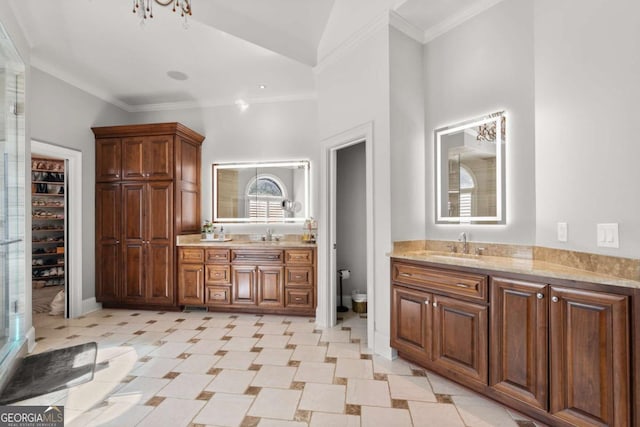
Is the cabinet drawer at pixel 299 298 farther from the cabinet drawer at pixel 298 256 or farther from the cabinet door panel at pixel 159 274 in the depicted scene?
the cabinet door panel at pixel 159 274

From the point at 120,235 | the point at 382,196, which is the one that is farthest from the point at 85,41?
the point at 382,196

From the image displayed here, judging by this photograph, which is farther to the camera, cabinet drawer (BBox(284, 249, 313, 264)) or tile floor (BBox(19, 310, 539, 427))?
cabinet drawer (BBox(284, 249, 313, 264))

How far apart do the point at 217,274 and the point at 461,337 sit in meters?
3.09

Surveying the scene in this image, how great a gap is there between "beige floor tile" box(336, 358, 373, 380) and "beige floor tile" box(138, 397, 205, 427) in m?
1.05

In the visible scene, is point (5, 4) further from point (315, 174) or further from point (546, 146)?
point (546, 146)

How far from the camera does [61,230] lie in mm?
6371

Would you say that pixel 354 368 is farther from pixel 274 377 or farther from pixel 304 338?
pixel 304 338

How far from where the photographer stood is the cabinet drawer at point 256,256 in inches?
157

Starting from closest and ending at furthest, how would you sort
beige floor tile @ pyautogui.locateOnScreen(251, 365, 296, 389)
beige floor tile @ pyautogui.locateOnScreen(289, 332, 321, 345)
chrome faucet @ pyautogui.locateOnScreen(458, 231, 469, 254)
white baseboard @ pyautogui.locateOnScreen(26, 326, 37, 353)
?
1. beige floor tile @ pyautogui.locateOnScreen(251, 365, 296, 389)
2. chrome faucet @ pyautogui.locateOnScreen(458, 231, 469, 254)
3. white baseboard @ pyautogui.locateOnScreen(26, 326, 37, 353)
4. beige floor tile @ pyautogui.locateOnScreen(289, 332, 321, 345)

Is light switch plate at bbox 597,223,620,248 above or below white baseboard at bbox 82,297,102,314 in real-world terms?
above

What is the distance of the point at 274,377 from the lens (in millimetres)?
2404

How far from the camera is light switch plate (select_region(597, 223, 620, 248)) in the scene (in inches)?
66.5

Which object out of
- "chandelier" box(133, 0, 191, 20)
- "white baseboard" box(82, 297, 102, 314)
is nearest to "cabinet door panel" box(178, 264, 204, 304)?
"white baseboard" box(82, 297, 102, 314)

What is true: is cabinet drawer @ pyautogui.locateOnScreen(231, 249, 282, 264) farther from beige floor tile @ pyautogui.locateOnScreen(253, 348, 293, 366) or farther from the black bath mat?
the black bath mat
